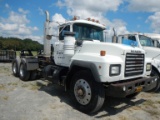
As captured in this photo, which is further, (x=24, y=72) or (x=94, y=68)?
(x=24, y=72)

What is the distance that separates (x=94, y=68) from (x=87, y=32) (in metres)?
2.47

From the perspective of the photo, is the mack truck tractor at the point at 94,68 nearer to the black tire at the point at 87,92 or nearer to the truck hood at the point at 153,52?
the black tire at the point at 87,92

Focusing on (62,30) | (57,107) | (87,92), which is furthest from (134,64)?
(62,30)

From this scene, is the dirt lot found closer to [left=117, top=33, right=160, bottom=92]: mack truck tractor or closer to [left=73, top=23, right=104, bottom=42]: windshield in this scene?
[left=117, top=33, right=160, bottom=92]: mack truck tractor

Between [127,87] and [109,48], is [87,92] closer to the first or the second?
[127,87]

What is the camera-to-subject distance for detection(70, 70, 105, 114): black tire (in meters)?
4.57

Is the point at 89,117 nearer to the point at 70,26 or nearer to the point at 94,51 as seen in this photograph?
the point at 94,51

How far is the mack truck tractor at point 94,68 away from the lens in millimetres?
4352

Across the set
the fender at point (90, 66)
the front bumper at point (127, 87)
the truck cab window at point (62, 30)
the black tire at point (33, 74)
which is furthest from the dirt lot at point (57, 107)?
the truck cab window at point (62, 30)

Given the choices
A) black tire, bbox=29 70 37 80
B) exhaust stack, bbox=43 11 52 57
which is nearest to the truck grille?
exhaust stack, bbox=43 11 52 57

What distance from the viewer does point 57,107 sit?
5.30m

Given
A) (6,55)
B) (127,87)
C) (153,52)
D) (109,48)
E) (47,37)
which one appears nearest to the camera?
(127,87)

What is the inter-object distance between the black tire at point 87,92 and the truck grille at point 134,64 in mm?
835

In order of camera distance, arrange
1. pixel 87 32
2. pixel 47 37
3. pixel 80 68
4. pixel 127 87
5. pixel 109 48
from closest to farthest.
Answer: pixel 127 87 < pixel 109 48 < pixel 80 68 < pixel 87 32 < pixel 47 37
